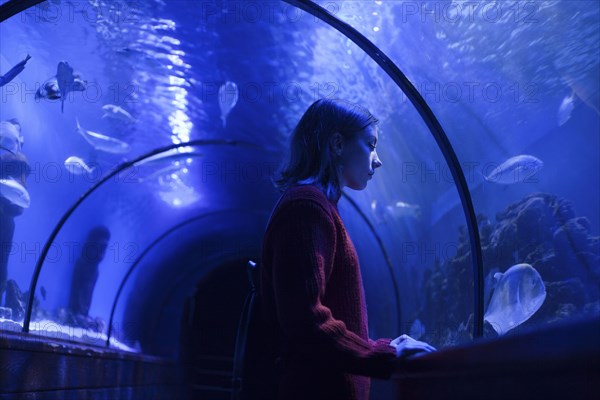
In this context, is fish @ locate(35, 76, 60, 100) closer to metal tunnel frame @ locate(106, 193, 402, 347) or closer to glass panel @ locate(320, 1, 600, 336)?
glass panel @ locate(320, 1, 600, 336)

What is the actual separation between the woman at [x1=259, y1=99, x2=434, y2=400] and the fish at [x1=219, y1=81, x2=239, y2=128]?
6668 mm

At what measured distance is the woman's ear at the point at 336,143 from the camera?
252 cm

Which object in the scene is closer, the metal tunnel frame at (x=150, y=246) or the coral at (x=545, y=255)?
the coral at (x=545, y=255)

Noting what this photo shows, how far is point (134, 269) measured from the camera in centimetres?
1390

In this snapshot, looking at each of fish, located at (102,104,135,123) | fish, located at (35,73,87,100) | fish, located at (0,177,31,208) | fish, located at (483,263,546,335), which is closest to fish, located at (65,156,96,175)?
fish, located at (102,104,135,123)

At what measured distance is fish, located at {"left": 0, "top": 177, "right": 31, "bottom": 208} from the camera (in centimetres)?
773

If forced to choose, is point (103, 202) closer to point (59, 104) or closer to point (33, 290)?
point (33, 290)

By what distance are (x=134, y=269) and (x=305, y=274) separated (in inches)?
492

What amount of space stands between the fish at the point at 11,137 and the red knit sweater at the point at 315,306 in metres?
6.14

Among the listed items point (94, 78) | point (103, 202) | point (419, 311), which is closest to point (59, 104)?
A: point (94, 78)

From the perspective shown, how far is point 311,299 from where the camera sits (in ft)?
6.59

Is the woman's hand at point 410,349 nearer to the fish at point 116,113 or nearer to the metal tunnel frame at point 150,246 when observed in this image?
the fish at point 116,113

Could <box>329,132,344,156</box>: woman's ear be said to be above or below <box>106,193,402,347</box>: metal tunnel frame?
below

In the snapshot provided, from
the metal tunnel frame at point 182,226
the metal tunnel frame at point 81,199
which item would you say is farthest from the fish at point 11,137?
the metal tunnel frame at point 182,226
